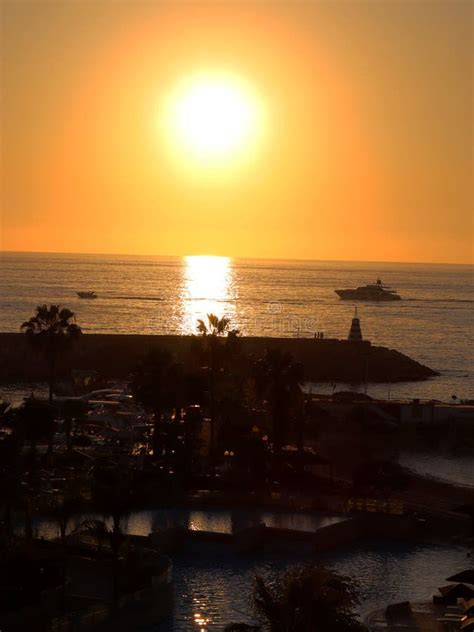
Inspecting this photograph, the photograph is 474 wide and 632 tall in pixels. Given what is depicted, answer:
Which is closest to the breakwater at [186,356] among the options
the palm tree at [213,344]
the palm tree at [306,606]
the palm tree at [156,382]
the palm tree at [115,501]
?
the palm tree at [213,344]

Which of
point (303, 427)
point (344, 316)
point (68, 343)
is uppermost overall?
point (344, 316)

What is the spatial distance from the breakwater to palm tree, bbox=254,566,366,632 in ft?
180

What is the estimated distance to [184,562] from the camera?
26344 mm

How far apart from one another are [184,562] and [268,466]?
29.4 feet

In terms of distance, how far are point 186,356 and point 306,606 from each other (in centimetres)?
5586

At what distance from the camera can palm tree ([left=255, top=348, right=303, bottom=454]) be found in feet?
Answer: 124

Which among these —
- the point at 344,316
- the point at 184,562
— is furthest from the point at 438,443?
the point at 344,316

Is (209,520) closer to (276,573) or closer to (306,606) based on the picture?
(276,573)

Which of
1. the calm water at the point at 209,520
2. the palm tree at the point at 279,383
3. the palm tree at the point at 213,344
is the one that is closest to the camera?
the calm water at the point at 209,520

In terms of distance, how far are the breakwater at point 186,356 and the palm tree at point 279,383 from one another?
111ft

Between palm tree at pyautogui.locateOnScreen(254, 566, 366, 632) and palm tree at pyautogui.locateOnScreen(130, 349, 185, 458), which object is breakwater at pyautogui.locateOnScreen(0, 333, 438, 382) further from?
palm tree at pyautogui.locateOnScreen(254, 566, 366, 632)

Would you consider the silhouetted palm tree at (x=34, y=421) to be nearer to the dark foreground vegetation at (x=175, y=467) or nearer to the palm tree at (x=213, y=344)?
the dark foreground vegetation at (x=175, y=467)

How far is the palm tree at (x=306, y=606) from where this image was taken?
16328mm

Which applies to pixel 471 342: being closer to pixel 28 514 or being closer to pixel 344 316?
pixel 344 316
